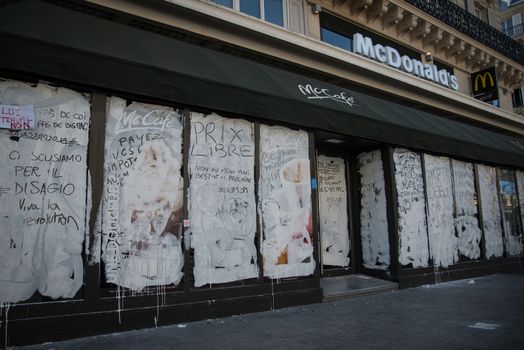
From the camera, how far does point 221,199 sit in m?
6.26

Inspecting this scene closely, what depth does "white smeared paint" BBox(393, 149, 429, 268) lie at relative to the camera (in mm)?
9086

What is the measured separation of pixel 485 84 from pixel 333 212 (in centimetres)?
844

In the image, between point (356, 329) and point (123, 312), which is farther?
point (356, 329)

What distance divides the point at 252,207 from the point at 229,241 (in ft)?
2.31

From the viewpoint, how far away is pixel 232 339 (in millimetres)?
4766

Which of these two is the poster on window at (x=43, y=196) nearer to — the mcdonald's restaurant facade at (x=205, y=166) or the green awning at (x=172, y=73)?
the mcdonald's restaurant facade at (x=205, y=166)

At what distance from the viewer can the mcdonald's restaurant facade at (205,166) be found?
15.6 ft

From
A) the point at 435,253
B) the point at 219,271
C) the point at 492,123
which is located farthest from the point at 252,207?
the point at 492,123

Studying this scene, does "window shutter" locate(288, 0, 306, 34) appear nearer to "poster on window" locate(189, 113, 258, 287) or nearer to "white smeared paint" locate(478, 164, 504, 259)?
"poster on window" locate(189, 113, 258, 287)

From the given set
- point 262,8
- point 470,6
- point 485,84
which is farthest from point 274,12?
point 470,6

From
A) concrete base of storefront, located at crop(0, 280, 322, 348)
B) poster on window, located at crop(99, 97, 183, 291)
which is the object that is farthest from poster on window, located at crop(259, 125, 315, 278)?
poster on window, located at crop(99, 97, 183, 291)

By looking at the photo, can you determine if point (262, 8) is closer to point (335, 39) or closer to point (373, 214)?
point (335, 39)

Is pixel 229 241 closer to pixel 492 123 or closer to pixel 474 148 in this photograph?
pixel 474 148

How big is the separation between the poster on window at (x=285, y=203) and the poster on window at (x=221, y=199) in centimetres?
27
